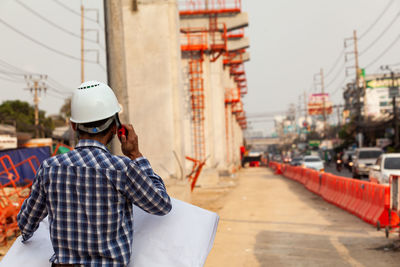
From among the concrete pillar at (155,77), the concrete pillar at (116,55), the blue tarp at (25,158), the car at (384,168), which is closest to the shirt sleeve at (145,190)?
the concrete pillar at (116,55)

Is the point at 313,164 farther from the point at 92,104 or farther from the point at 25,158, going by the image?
the point at 92,104

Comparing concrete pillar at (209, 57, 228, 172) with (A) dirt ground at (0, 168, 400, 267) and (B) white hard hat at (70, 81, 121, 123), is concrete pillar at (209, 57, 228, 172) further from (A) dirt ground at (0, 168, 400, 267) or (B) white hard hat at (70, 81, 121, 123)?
(B) white hard hat at (70, 81, 121, 123)

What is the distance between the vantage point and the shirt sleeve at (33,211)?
2.98 meters

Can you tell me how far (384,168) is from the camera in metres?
18.6

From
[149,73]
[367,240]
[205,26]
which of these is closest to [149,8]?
[149,73]

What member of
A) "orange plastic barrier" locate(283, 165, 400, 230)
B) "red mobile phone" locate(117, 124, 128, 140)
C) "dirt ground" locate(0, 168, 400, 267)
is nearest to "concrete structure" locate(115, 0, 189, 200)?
"dirt ground" locate(0, 168, 400, 267)

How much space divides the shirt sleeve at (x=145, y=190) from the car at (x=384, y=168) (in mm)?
15041

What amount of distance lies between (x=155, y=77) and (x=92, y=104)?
1151 centimetres

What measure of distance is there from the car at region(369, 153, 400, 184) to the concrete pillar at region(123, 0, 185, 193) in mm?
6384

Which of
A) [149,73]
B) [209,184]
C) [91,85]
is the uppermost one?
[149,73]

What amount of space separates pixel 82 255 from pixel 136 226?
390mm

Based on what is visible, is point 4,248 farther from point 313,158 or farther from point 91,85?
point 313,158

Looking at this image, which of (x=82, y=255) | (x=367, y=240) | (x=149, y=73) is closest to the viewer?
(x=82, y=255)

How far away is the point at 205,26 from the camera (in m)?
43.5
